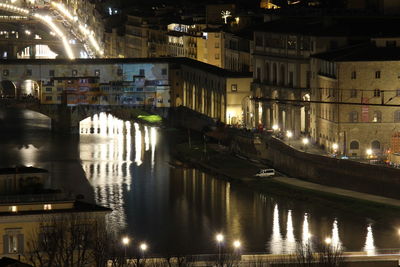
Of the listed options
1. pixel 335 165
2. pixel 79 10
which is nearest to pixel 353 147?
pixel 335 165

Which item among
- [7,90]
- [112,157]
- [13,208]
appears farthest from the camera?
[7,90]

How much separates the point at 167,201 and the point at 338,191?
3.45 meters

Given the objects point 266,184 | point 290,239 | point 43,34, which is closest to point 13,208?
point 290,239

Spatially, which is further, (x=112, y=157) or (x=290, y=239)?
(x=112, y=157)

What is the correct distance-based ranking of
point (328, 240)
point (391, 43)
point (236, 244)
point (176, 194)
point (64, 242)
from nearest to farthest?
point (64, 242) → point (236, 244) → point (328, 240) → point (176, 194) → point (391, 43)

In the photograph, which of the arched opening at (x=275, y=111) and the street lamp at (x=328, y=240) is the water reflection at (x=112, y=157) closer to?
the arched opening at (x=275, y=111)

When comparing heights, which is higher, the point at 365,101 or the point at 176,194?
the point at 365,101

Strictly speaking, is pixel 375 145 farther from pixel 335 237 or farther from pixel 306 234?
pixel 335 237

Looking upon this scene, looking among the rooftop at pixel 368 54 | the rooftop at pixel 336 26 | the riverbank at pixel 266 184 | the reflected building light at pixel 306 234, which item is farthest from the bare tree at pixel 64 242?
the rooftop at pixel 336 26

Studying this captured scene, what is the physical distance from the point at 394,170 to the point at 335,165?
2.30 metres

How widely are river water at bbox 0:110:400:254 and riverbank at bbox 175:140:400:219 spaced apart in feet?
0.99

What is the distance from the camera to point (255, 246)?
34.0 m

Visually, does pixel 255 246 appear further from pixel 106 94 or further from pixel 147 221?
pixel 106 94

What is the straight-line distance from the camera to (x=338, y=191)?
40.1 metres
